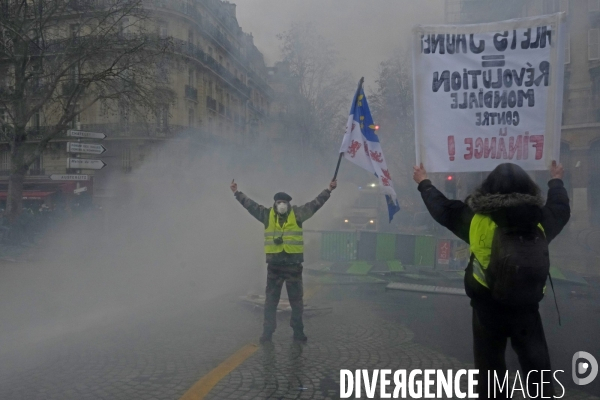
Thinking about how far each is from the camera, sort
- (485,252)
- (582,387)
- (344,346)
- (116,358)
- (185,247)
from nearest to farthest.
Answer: (485,252) → (582,387) → (116,358) → (344,346) → (185,247)

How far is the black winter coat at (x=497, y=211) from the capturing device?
2332 mm

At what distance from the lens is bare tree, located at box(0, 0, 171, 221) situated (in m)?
12.6

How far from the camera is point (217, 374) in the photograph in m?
3.67

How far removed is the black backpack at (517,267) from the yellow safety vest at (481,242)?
0.14ft

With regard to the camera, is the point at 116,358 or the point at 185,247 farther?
the point at 185,247

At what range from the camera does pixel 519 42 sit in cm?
373

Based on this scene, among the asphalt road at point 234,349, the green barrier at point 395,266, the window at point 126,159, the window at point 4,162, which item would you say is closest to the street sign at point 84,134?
the window at point 126,159

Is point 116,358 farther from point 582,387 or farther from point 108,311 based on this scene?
point 582,387

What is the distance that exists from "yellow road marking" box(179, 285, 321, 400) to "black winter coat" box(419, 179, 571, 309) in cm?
172

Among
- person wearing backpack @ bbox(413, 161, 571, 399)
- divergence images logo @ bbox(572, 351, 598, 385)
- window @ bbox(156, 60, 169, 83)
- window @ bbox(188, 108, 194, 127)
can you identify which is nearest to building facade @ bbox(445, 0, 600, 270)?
divergence images logo @ bbox(572, 351, 598, 385)

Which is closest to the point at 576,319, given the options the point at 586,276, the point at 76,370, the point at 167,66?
the point at 586,276

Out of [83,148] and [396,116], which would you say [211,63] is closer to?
[83,148]

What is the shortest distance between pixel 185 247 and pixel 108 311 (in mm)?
4831

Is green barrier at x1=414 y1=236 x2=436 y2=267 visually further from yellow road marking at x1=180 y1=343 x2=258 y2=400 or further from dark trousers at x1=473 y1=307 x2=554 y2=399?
dark trousers at x1=473 y1=307 x2=554 y2=399
